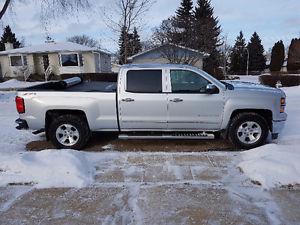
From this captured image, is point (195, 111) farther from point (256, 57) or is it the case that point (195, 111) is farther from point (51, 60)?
point (256, 57)

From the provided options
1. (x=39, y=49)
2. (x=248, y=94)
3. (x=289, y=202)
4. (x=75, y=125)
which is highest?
(x=39, y=49)

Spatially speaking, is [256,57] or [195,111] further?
[256,57]

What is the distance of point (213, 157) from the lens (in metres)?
6.27

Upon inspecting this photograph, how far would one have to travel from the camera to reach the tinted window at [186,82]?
22.0 feet

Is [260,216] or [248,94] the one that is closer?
[260,216]

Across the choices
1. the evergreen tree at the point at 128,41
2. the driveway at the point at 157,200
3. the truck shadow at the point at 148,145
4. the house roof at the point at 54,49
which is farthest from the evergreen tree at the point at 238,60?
the driveway at the point at 157,200

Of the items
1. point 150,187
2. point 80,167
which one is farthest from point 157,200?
point 80,167

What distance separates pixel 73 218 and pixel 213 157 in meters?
3.22

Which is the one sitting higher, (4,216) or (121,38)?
(121,38)

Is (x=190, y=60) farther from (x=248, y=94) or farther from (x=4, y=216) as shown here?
(x=4, y=216)

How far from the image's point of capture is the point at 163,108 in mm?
6688

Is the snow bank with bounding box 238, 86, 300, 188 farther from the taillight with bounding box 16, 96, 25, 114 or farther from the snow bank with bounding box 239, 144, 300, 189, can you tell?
the taillight with bounding box 16, 96, 25, 114

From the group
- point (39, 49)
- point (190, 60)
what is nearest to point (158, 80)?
point (190, 60)

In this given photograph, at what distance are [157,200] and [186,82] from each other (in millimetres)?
3089
